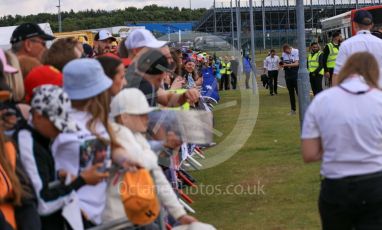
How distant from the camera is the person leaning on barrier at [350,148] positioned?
4.19m

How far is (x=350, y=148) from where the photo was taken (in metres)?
4.22

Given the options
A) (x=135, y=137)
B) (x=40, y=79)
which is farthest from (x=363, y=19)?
(x=40, y=79)

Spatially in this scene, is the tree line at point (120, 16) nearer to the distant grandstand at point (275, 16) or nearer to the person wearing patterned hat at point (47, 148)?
the distant grandstand at point (275, 16)

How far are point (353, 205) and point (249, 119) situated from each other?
12.0 m

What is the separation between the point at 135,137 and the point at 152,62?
150 centimetres

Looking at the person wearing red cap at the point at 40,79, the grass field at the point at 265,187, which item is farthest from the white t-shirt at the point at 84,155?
the grass field at the point at 265,187

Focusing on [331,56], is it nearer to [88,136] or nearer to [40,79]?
[40,79]

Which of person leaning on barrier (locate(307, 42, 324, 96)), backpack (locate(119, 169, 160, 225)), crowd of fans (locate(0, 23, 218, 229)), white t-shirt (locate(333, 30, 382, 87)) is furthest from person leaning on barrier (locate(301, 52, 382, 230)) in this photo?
person leaning on barrier (locate(307, 42, 324, 96))

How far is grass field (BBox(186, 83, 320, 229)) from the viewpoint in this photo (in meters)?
7.04

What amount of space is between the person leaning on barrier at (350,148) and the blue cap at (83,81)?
4.79 ft

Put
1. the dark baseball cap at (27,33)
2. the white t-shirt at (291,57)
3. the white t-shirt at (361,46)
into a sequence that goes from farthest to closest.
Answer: the white t-shirt at (291,57) → the white t-shirt at (361,46) → the dark baseball cap at (27,33)

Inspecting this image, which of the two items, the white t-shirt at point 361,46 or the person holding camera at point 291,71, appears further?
the person holding camera at point 291,71

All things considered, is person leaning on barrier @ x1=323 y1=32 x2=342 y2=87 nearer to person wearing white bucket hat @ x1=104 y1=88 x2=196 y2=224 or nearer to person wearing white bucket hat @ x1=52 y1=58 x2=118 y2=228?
person wearing white bucket hat @ x1=104 y1=88 x2=196 y2=224

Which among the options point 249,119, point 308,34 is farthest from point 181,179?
point 308,34
